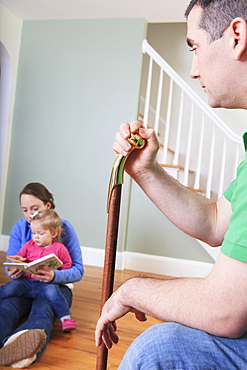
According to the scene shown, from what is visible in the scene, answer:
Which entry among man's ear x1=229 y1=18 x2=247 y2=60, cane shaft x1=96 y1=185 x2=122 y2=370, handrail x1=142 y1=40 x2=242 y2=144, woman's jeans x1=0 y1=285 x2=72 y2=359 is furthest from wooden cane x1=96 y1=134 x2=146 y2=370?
handrail x1=142 y1=40 x2=242 y2=144

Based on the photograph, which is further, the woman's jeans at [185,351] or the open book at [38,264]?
the open book at [38,264]

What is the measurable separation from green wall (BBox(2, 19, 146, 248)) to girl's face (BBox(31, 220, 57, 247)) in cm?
189

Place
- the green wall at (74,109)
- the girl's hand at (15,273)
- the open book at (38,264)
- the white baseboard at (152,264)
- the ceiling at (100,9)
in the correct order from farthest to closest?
the green wall at (74,109) < the white baseboard at (152,264) < the ceiling at (100,9) < the girl's hand at (15,273) < the open book at (38,264)

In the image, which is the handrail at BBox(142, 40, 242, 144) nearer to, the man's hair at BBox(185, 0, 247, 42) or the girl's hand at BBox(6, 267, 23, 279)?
the girl's hand at BBox(6, 267, 23, 279)

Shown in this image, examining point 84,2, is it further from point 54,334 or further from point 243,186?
point 243,186

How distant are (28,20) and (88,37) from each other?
712 mm

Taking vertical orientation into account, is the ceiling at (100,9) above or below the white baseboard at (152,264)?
above

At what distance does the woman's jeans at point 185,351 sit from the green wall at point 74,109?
3.67 m

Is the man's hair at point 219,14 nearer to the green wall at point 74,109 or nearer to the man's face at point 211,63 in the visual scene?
the man's face at point 211,63

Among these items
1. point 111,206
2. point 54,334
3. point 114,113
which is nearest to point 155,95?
point 114,113

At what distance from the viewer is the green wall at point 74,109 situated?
459 cm

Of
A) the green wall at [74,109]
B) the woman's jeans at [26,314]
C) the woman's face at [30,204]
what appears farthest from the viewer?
the green wall at [74,109]

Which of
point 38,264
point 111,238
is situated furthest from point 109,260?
point 38,264

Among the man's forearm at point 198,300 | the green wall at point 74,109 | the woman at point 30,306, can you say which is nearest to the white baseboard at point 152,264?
the green wall at point 74,109
